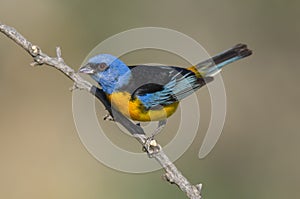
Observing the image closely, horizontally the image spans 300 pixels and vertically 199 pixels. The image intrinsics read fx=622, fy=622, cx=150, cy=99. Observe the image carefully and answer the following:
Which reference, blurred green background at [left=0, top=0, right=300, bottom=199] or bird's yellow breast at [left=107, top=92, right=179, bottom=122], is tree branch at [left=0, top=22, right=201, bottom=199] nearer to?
bird's yellow breast at [left=107, top=92, right=179, bottom=122]

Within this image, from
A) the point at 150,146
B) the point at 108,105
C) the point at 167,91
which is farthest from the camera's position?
the point at 167,91

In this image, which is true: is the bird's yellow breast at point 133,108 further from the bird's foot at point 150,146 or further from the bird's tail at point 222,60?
the bird's tail at point 222,60

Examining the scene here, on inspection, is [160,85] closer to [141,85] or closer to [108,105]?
[141,85]

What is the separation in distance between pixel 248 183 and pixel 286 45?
2.51m

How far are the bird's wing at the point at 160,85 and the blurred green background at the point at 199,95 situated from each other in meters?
2.23

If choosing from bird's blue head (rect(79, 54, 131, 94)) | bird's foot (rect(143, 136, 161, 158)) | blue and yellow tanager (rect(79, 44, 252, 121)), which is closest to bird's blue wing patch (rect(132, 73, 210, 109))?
blue and yellow tanager (rect(79, 44, 252, 121))

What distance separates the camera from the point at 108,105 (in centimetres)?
457

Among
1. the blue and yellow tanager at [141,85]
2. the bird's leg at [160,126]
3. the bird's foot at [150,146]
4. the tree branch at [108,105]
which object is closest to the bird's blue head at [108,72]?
the blue and yellow tanager at [141,85]

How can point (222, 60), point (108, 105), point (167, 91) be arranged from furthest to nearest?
point (222, 60) < point (167, 91) < point (108, 105)

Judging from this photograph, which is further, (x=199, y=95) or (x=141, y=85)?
(x=199, y=95)

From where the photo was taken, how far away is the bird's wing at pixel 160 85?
185 inches

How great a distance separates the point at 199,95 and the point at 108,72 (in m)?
4.00

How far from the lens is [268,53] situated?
353 inches

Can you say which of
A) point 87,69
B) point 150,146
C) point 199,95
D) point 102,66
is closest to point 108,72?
point 102,66
